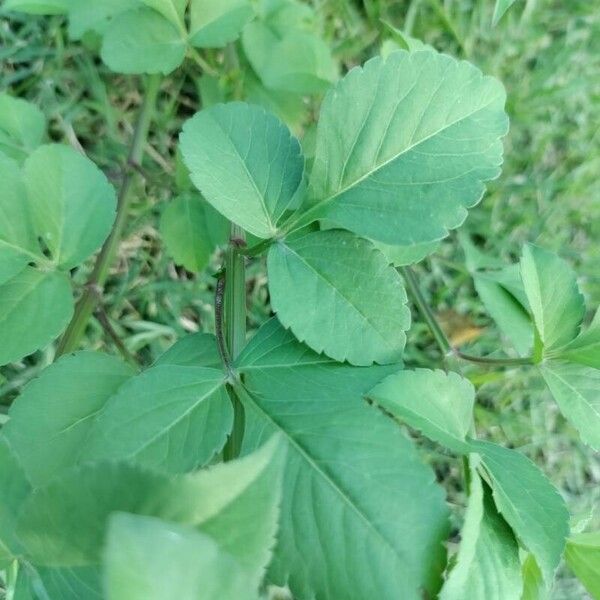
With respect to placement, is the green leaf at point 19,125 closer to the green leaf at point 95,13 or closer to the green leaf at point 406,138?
the green leaf at point 95,13

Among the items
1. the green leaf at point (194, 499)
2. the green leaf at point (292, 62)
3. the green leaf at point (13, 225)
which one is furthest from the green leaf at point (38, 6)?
the green leaf at point (194, 499)

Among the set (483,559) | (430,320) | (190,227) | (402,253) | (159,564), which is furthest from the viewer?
(190,227)

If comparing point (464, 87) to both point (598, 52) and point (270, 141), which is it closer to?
point (270, 141)

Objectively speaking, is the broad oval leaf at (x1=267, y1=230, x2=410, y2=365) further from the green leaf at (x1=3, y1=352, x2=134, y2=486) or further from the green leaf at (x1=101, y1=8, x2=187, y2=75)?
the green leaf at (x1=101, y1=8, x2=187, y2=75)

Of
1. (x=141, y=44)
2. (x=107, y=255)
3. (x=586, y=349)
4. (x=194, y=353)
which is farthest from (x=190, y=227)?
(x=586, y=349)

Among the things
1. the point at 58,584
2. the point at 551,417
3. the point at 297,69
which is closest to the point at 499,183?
the point at 551,417

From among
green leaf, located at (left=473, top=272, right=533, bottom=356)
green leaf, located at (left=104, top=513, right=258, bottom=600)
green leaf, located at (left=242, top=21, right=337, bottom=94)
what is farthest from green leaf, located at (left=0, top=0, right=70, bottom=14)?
green leaf, located at (left=104, top=513, right=258, bottom=600)

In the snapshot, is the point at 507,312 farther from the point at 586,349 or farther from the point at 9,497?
the point at 9,497
